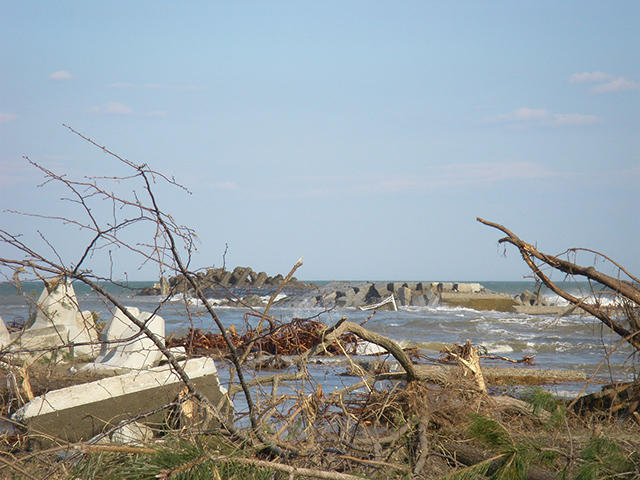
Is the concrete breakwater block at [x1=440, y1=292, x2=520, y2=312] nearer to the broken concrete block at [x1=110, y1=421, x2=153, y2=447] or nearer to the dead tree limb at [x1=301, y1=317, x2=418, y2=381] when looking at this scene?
the dead tree limb at [x1=301, y1=317, x2=418, y2=381]

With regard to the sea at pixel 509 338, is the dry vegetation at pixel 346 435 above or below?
above

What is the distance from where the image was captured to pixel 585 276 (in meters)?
5.16

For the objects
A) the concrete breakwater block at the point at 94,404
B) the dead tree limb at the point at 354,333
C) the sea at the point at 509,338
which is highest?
the dead tree limb at the point at 354,333

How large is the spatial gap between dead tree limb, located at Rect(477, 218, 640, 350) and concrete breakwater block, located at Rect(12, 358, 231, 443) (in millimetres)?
2849

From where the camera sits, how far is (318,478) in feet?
9.29

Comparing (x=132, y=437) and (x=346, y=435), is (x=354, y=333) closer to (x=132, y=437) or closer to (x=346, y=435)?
(x=346, y=435)

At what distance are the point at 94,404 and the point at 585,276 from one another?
4.22 meters

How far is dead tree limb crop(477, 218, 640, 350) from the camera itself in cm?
506

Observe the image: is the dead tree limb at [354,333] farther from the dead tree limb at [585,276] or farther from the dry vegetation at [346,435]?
the dead tree limb at [585,276]

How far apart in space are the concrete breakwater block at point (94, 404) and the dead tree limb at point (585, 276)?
2.85 m

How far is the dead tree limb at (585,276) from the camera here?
5.06 m

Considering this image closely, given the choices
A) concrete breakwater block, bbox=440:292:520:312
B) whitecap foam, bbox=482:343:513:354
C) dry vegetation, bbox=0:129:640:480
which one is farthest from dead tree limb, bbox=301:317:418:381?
concrete breakwater block, bbox=440:292:520:312

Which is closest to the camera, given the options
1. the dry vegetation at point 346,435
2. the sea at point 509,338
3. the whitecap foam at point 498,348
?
the dry vegetation at point 346,435

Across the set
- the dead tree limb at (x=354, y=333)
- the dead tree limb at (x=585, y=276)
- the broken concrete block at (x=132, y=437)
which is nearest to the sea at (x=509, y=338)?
the dead tree limb at (x=585, y=276)
